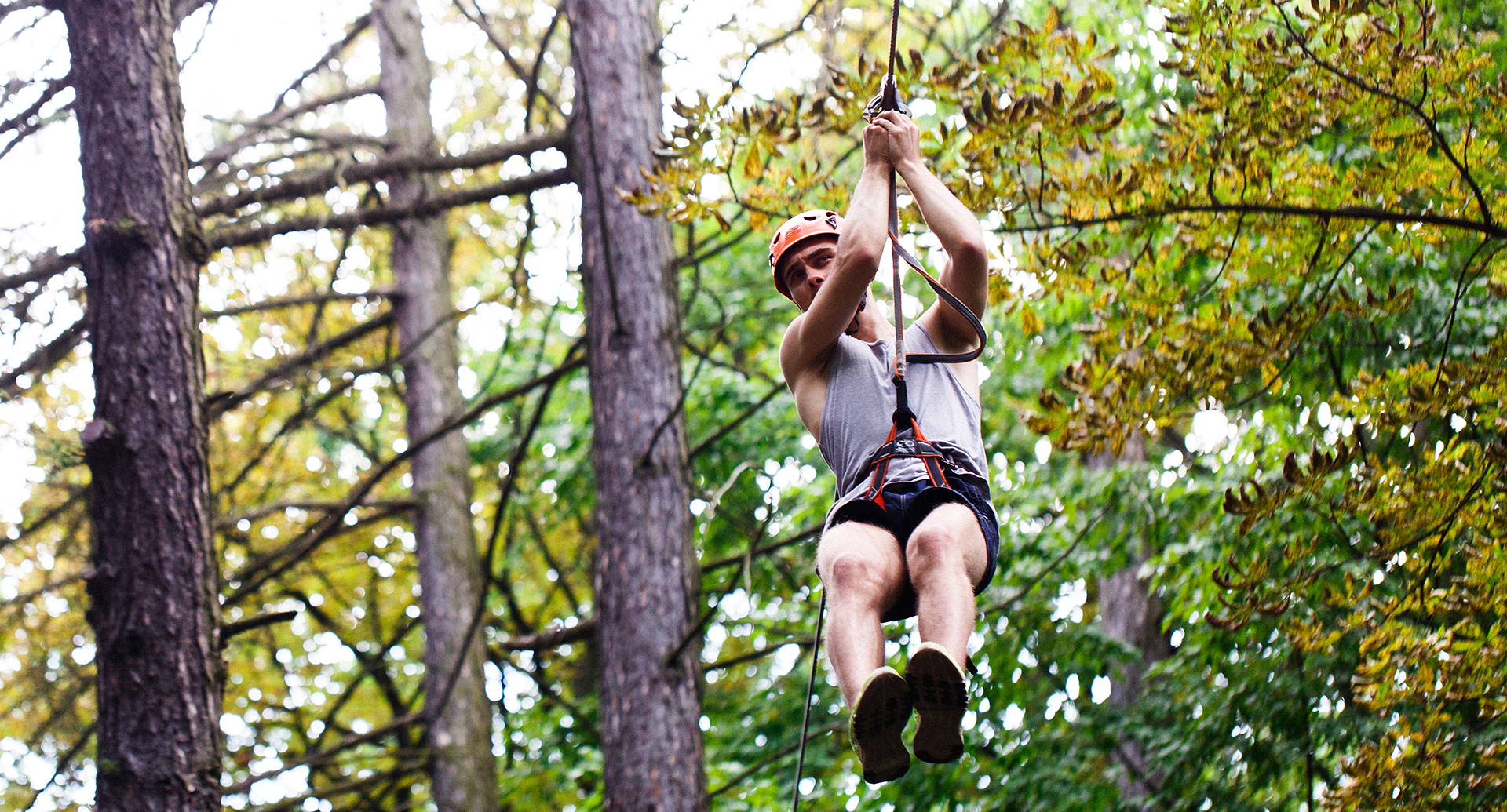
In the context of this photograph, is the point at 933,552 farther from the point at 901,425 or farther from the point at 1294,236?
the point at 1294,236

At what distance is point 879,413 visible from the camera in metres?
3.72

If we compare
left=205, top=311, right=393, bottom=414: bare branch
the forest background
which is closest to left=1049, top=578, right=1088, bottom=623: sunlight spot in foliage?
the forest background

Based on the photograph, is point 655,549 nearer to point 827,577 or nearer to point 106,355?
point 106,355

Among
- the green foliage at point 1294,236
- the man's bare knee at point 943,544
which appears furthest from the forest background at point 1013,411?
the man's bare knee at point 943,544

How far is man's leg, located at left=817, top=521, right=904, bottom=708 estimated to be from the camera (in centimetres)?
330

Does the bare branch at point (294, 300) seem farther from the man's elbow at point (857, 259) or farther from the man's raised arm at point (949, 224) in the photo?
the man's elbow at point (857, 259)

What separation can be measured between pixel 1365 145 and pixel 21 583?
11.1 metres

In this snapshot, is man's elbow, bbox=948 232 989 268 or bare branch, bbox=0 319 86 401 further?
bare branch, bbox=0 319 86 401

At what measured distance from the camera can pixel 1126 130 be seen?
8562mm

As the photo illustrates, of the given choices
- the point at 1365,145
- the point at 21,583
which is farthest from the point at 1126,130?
the point at 21,583

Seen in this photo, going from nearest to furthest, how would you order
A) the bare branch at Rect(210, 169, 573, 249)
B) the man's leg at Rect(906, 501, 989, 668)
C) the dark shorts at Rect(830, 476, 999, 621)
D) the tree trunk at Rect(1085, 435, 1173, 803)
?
the man's leg at Rect(906, 501, 989, 668), the dark shorts at Rect(830, 476, 999, 621), the bare branch at Rect(210, 169, 573, 249), the tree trunk at Rect(1085, 435, 1173, 803)

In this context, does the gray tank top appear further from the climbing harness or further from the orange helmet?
the orange helmet

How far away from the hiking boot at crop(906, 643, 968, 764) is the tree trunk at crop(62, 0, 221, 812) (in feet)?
9.90

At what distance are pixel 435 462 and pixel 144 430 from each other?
4.28 meters
